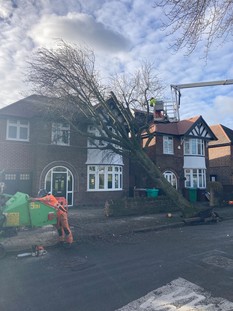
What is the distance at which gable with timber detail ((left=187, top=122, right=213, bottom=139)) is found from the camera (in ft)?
82.9

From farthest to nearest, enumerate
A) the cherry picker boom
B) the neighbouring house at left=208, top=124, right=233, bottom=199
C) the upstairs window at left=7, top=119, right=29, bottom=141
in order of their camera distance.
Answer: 1. the neighbouring house at left=208, top=124, right=233, bottom=199
2. the upstairs window at left=7, top=119, right=29, bottom=141
3. the cherry picker boom

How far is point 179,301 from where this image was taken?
439 centimetres

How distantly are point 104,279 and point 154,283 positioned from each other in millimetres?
1056

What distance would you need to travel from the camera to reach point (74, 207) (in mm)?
17891

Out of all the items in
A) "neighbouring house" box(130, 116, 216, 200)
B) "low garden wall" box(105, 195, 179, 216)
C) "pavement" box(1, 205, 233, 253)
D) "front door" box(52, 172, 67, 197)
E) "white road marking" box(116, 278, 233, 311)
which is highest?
"neighbouring house" box(130, 116, 216, 200)

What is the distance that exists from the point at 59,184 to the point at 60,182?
0.53ft

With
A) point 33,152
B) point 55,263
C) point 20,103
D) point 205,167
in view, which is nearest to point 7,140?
point 33,152

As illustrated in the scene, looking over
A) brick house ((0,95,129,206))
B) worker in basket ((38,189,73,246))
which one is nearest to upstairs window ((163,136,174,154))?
brick house ((0,95,129,206))

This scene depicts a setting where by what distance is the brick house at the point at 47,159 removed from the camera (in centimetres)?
1648

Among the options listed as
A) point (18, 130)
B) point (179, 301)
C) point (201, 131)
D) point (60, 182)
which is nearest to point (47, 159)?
point (60, 182)

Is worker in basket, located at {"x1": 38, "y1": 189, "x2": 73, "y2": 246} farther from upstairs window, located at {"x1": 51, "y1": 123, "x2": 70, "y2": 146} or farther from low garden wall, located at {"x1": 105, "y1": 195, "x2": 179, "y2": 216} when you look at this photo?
upstairs window, located at {"x1": 51, "y1": 123, "x2": 70, "y2": 146}

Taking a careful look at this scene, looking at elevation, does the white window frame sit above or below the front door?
above

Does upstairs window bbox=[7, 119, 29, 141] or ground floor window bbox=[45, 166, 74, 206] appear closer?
upstairs window bbox=[7, 119, 29, 141]

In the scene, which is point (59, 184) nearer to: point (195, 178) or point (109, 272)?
point (109, 272)
